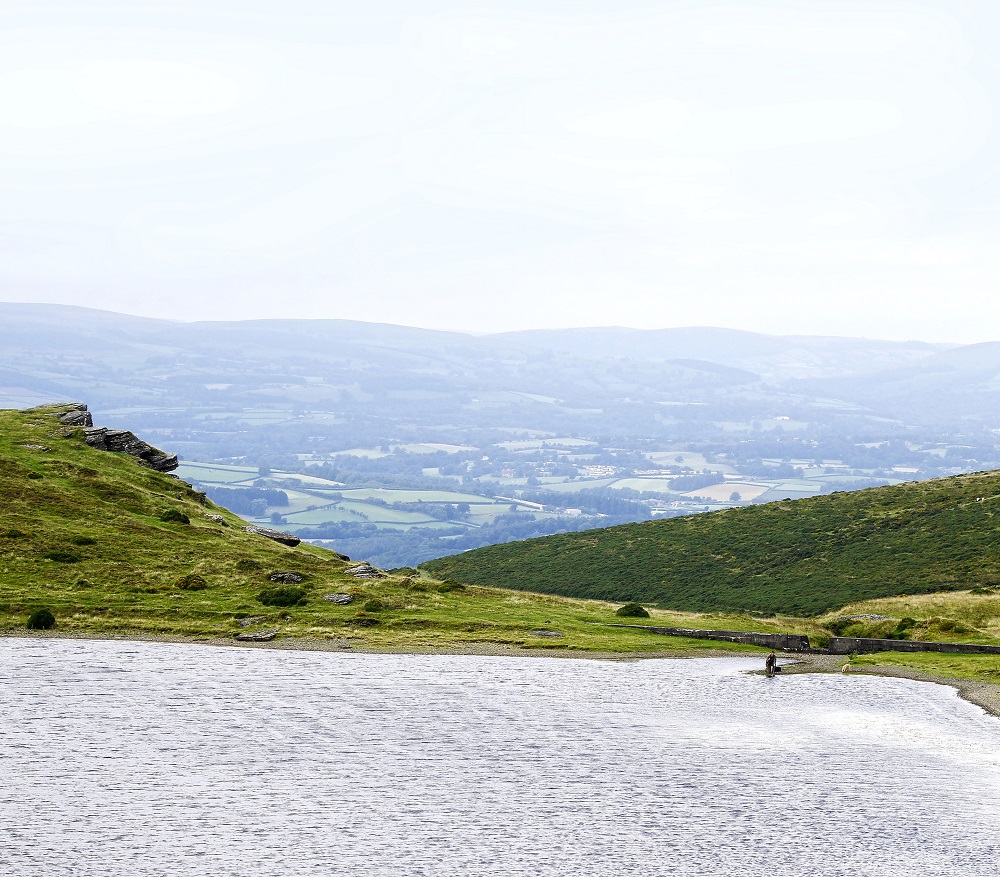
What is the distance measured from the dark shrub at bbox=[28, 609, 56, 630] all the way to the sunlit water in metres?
4.69

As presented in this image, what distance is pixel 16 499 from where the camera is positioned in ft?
291

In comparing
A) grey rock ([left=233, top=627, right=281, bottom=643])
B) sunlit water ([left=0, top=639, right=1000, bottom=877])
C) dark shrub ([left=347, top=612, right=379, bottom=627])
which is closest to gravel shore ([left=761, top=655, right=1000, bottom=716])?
sunlit water ([left=0, top=639, right=1000, bottom=877])

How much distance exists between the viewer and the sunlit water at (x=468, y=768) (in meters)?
36.8

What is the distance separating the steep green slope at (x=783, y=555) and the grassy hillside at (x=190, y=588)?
18055mm

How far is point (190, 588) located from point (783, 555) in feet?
233

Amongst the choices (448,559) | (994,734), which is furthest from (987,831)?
(448,559)

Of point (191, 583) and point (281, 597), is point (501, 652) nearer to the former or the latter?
point (281, 597)

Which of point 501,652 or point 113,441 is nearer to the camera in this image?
point 501,652

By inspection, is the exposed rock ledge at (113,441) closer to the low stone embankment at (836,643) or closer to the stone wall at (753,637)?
the stone wall at (753,637)

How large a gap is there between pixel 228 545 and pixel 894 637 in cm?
5507

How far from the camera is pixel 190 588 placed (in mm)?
77750

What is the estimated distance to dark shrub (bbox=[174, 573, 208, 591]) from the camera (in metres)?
77.8

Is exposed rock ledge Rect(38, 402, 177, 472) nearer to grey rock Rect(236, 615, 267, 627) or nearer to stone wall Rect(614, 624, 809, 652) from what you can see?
grey rock Rect(236, 615, 267, 627)

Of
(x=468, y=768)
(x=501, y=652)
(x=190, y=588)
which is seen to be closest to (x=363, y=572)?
(x=190, y=588)
